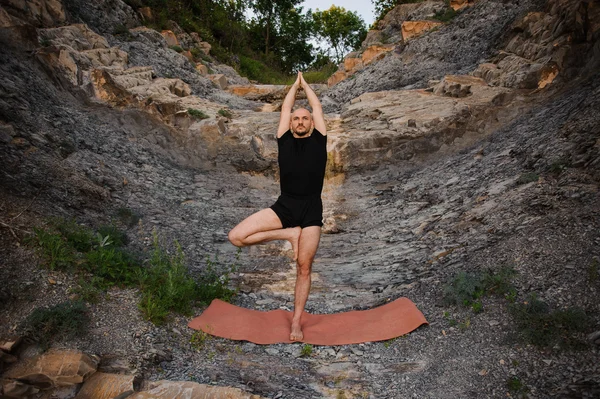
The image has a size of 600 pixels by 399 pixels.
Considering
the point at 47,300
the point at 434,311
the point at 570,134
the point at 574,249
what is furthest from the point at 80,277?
the point at 570,134

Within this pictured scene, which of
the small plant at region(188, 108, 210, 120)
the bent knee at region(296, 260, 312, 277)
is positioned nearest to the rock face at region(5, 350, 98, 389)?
the bent knee at region(296, 260, 312, 277)

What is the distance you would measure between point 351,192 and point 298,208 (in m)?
5.21

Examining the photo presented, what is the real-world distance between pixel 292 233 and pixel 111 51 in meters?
10.7

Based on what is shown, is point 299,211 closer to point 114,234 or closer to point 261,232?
point 261,232

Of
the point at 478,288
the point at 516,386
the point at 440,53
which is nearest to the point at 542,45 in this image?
the point at 440,53

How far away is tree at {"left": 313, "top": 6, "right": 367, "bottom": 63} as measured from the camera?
123 feet

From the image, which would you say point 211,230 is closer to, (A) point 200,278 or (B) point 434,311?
(A) point 200,278

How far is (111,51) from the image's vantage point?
480 inches

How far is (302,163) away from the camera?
436 cm

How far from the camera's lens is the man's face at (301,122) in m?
4.34

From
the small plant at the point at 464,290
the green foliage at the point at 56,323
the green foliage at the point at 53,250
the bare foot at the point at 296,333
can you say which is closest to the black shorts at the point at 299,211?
the bare foot at the point at 296,333

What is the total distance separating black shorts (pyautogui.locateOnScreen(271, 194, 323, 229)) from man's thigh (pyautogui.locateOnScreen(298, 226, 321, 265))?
0.22ft

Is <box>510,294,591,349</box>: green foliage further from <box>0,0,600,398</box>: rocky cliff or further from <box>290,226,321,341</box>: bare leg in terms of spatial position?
<box>290,226,321,341</box>: bare leg

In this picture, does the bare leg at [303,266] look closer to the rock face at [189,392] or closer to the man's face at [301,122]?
the man's face at [301,122]
